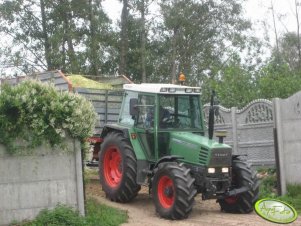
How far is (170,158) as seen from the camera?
31.5ft

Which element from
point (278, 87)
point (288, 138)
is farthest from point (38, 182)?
point (278, 87)

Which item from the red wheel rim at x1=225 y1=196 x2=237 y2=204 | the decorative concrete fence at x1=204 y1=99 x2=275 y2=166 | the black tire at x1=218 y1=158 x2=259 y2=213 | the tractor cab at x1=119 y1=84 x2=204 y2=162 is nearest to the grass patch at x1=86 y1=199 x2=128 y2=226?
the tractor cab at x1=119 y1=84 x2=204 y2=162

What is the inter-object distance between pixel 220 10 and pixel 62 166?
2519cm

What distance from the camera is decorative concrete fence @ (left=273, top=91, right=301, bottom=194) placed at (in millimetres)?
11367

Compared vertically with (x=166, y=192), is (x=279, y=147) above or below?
above

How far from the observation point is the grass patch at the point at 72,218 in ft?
26.0

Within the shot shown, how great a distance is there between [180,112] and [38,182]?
3.47 metres

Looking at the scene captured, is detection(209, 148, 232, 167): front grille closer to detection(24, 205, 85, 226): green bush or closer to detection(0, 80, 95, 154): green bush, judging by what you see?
detection(0, 80, 95, 154): green bush

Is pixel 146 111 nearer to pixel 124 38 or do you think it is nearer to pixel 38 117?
pixel 38 117

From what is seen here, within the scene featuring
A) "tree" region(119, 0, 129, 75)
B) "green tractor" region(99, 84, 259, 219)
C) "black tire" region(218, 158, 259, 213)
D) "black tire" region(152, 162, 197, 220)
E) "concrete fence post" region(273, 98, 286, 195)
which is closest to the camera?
"black tire" region(152, 162, 197, 220)

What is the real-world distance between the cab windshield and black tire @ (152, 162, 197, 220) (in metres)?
1.09

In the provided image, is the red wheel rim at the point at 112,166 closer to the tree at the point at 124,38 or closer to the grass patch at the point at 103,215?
the grass patch at the point at 103,215

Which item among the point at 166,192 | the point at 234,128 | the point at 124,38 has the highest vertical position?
the point at 124,38

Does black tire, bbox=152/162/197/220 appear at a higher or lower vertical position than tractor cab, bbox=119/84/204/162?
lower
